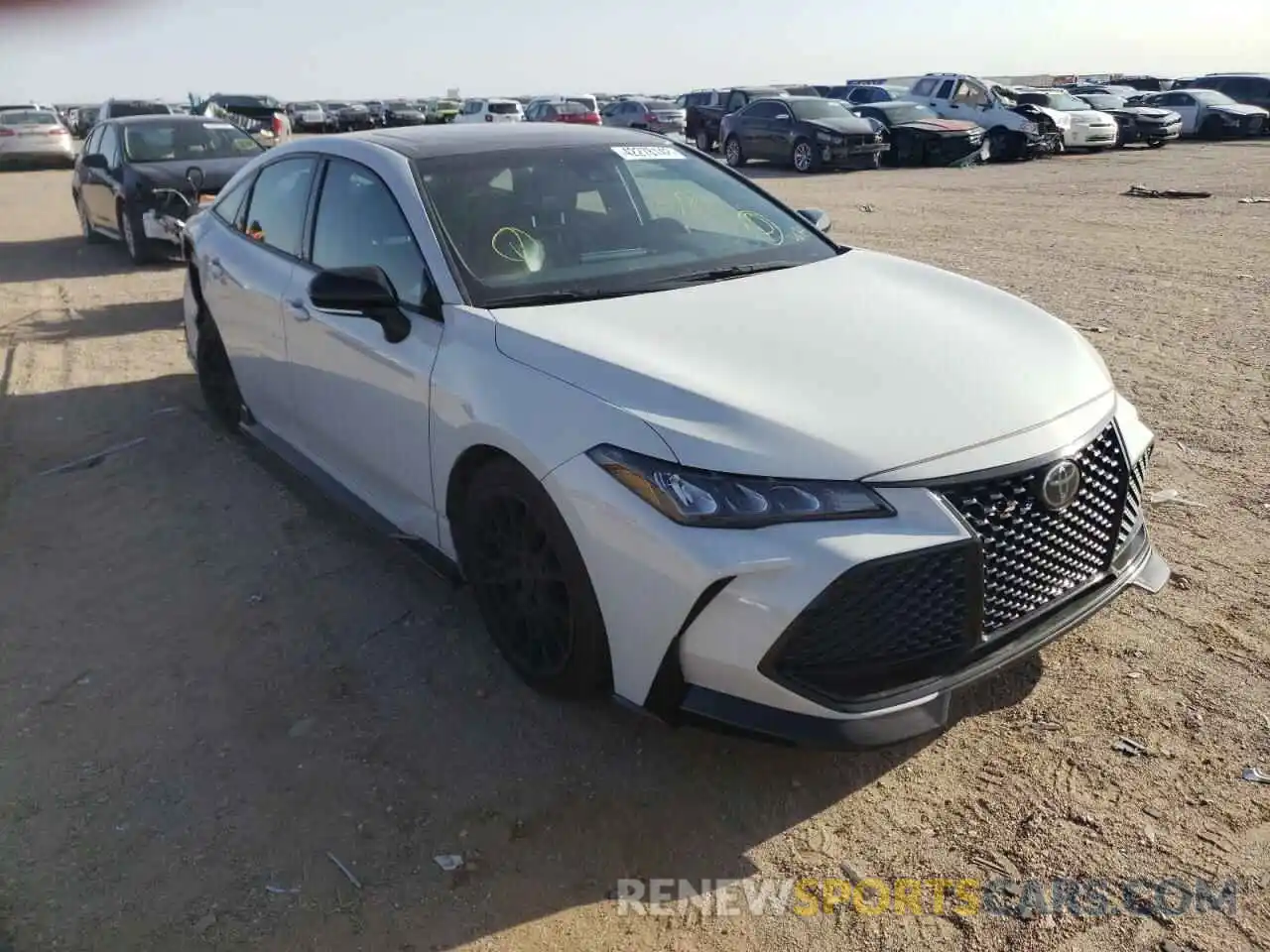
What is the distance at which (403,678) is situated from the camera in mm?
3551

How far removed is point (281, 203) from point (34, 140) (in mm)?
25566

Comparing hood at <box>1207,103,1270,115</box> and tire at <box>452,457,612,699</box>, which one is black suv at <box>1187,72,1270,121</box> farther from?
tire at <box>452,457,612,699</box>

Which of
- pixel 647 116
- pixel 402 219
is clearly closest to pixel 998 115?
pixel 647 116

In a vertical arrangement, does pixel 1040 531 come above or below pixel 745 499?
below

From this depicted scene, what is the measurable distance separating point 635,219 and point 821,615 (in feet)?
6.75

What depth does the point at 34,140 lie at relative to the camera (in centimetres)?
2575

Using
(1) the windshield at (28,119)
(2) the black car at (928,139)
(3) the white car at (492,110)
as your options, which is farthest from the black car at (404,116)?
(2) the black car at (928,139)

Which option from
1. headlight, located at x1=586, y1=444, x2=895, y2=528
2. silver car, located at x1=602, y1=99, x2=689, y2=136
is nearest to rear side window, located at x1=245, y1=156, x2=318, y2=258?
headlight, located at x1=586, y1=444, x2=895, y2=528

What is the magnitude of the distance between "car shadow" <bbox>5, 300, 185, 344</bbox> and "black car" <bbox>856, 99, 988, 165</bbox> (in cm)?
1794

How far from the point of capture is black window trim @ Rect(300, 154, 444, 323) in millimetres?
3535

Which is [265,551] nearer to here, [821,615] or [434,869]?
[434,869]

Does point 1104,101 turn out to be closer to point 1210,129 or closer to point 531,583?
point 1210,129

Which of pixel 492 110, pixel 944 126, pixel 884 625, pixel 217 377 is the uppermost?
pixel 492 110

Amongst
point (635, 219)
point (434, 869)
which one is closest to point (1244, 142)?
point (635, 219)
